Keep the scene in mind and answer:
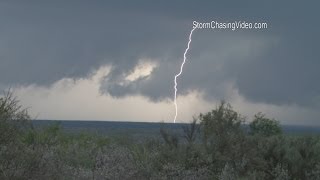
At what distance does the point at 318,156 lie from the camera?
52.3 ft

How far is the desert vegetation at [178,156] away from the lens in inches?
499

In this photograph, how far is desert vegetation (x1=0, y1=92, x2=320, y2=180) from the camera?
12.7m

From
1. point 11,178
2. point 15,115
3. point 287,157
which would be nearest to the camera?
point 11,178

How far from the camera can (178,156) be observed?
15.6 meters

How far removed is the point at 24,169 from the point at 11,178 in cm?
46

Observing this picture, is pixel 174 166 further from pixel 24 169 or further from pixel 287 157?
pixel 24 169

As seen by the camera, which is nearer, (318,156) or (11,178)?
(11,178)

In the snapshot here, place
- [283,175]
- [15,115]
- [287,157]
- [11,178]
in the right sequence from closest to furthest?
[11,178] < [15,115] < [283,175] < [287,157]

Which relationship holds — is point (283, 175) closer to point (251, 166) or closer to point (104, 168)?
point (251, 166)

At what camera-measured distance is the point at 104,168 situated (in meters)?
14.6

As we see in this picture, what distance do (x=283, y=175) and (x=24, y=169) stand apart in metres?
5.90

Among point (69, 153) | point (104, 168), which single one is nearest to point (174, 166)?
point (104, 168)

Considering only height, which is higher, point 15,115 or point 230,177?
point 15,115

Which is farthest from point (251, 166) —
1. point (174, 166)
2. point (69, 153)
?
point (69, 153)
